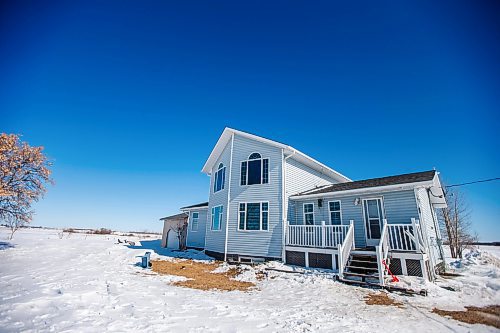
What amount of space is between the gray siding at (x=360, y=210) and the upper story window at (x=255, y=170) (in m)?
2.52

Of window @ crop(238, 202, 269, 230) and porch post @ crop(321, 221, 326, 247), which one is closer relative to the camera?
porch post @ crop(321, 221, 326, 247)

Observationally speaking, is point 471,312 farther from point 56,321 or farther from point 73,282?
point 73,282

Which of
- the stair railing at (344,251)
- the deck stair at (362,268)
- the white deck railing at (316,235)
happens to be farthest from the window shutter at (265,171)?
the deck stair at (362,268)

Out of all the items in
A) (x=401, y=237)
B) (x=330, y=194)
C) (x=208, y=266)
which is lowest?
(x=208, y=266)

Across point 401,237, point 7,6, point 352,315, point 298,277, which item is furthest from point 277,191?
point 7,6

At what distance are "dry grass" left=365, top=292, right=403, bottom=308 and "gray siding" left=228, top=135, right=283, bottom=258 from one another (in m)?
6.07

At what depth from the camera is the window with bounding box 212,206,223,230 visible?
53.1 feet

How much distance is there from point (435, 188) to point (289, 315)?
40.8 feet

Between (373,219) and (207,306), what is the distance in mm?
9460

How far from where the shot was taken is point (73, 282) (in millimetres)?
7441

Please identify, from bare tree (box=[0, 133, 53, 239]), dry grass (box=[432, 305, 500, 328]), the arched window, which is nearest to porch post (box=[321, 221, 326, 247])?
dry grass (box=[432, 305, 500, 328])

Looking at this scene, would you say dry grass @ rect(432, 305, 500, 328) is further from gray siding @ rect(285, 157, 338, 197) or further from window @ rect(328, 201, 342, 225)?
gray siding @ rect(285, 157, 338, 197)

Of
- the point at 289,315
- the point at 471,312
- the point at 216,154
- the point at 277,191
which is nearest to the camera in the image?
the point at 289,315

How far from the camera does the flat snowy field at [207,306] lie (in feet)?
14.6
